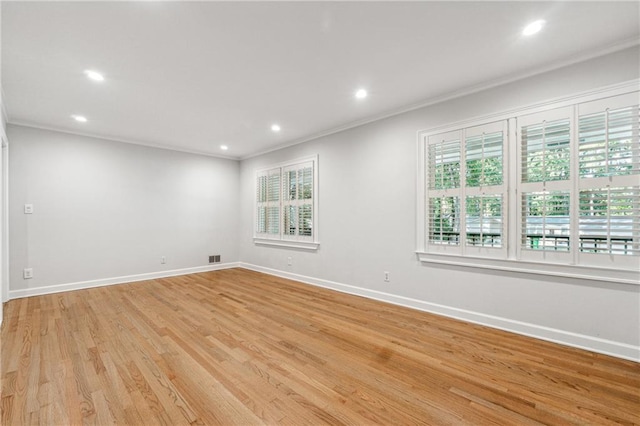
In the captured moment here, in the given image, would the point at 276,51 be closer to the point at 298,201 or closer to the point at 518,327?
the point at 298,201

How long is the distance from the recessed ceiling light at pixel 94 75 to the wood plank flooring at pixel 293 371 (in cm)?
264

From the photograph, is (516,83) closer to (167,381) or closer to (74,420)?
(167,381)

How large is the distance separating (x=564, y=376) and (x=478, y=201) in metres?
1.69

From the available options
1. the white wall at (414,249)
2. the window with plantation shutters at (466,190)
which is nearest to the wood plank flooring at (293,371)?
the white wall at (414,249)

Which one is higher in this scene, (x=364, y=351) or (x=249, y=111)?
(x=249, y=111)

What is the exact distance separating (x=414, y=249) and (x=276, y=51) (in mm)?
2726

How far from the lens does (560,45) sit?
7.87ft

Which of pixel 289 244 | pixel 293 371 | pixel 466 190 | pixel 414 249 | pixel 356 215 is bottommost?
pixel 293 371

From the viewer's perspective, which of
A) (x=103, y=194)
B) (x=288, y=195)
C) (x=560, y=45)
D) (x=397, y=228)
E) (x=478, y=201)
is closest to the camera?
(x=560, y=45)

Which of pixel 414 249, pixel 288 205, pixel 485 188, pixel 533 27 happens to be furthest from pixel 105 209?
pixel 533 27

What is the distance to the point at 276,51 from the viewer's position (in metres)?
2.47

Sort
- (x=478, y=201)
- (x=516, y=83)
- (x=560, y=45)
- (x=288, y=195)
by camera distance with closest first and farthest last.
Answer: (x=560, y=45)
(x=516, y=83)
(x=478, y=201)
(x=288, y=195)

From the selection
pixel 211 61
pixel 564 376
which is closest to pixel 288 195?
pixel 211 61

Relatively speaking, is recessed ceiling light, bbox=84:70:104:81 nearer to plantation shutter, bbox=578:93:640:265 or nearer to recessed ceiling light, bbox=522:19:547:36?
recessed ceiling light, bbox=522:19:547:36
